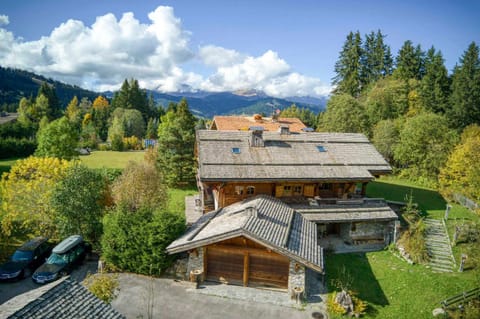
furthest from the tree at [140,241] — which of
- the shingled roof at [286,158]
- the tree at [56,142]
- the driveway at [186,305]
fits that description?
the tree at [56,142]

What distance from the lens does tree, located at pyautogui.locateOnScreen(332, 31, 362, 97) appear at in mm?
59062

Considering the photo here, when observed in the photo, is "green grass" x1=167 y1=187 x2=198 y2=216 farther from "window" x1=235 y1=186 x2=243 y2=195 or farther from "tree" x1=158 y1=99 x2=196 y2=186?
"window" x1=235 y1=186 x2=243 y2=195

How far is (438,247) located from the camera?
21.4m

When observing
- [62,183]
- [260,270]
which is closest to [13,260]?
[62,183]

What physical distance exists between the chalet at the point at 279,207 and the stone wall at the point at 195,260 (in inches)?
2.2

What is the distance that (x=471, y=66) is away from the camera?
147 ft

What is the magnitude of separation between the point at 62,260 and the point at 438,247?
24668 millimetres

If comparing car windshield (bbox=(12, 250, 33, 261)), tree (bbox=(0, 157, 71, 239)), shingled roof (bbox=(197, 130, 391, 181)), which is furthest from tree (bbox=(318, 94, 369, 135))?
car windshield (bbox=(12, 250, 33, 261))

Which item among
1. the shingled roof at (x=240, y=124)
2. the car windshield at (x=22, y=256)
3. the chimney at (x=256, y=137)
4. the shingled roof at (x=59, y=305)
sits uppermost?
the shingled roof at (x=240, y=124)

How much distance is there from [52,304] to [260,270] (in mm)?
10277

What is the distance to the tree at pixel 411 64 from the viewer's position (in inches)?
2133

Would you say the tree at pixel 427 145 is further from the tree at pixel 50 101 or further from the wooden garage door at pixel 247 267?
the tree at pixel 50 101

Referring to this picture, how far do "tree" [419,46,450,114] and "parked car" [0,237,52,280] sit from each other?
163ft

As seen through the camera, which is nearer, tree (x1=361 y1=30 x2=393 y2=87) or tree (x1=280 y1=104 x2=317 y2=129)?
tree (x1=361 y1=30 x2=393 y2=87)
